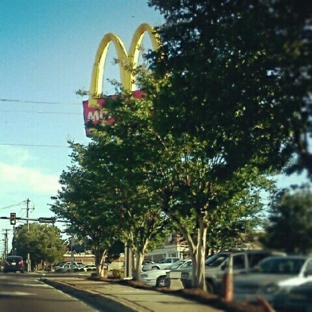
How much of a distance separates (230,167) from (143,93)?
7.71 m

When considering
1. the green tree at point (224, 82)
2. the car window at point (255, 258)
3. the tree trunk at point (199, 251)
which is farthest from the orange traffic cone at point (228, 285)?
the tree trunk at point (199, 251)

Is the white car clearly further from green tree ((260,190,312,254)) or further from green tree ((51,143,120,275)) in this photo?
green tree ((260,190,312,254))

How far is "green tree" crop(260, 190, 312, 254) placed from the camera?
5.95m

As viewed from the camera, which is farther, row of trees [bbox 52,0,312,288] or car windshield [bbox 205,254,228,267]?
car windshield [bbox 205,254,228,267]

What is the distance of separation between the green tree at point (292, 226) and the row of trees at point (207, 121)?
60 centimetres

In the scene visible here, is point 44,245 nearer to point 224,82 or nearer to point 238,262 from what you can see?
point 224,82

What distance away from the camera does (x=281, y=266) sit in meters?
6.09

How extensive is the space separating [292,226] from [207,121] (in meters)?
6.80

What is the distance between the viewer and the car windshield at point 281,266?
602cm

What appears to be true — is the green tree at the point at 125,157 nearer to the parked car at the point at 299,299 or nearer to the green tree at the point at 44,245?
the parked car at the point at 299,299

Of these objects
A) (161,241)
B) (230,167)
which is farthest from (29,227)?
(230,167)

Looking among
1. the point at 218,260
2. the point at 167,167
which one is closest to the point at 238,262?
the point at 218,260

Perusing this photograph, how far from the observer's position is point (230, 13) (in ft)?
37.9

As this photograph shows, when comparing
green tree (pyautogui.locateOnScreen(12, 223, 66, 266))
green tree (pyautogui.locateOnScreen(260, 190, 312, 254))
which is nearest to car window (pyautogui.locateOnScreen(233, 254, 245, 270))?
green tree (pyautogui.locateOnScreen(260, 190, 312, 254))
